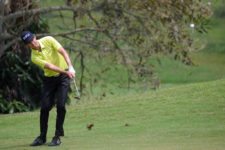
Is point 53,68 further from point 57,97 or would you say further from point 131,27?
point 131,27

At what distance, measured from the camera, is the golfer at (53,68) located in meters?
13.5

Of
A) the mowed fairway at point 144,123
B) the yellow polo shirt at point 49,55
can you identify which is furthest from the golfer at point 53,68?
the mowed fairway at point 144,123

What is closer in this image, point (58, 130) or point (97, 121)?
point (58, 130)

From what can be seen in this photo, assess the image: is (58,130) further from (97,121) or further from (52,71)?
(97,121)

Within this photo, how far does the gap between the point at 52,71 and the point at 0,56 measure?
11.2m

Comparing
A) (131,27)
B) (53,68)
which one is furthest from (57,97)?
(131,27)

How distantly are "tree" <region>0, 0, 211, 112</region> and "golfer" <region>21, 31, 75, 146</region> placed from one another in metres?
7.99

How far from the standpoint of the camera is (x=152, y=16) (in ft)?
72.6

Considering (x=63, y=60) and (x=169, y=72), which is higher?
(x=63, y=60)

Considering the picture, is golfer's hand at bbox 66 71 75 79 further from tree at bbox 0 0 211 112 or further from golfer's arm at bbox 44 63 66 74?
tree at bbox 0 0 211 112

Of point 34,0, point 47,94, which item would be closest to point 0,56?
point 34,0

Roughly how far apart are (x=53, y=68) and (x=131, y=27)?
9899 millimetres

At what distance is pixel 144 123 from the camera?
17.9m

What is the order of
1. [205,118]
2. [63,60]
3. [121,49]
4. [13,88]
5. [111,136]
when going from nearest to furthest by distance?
1. [63,60]
2. [111,136]
3. [205,118]
4. [121,49]
5. [13,88]
